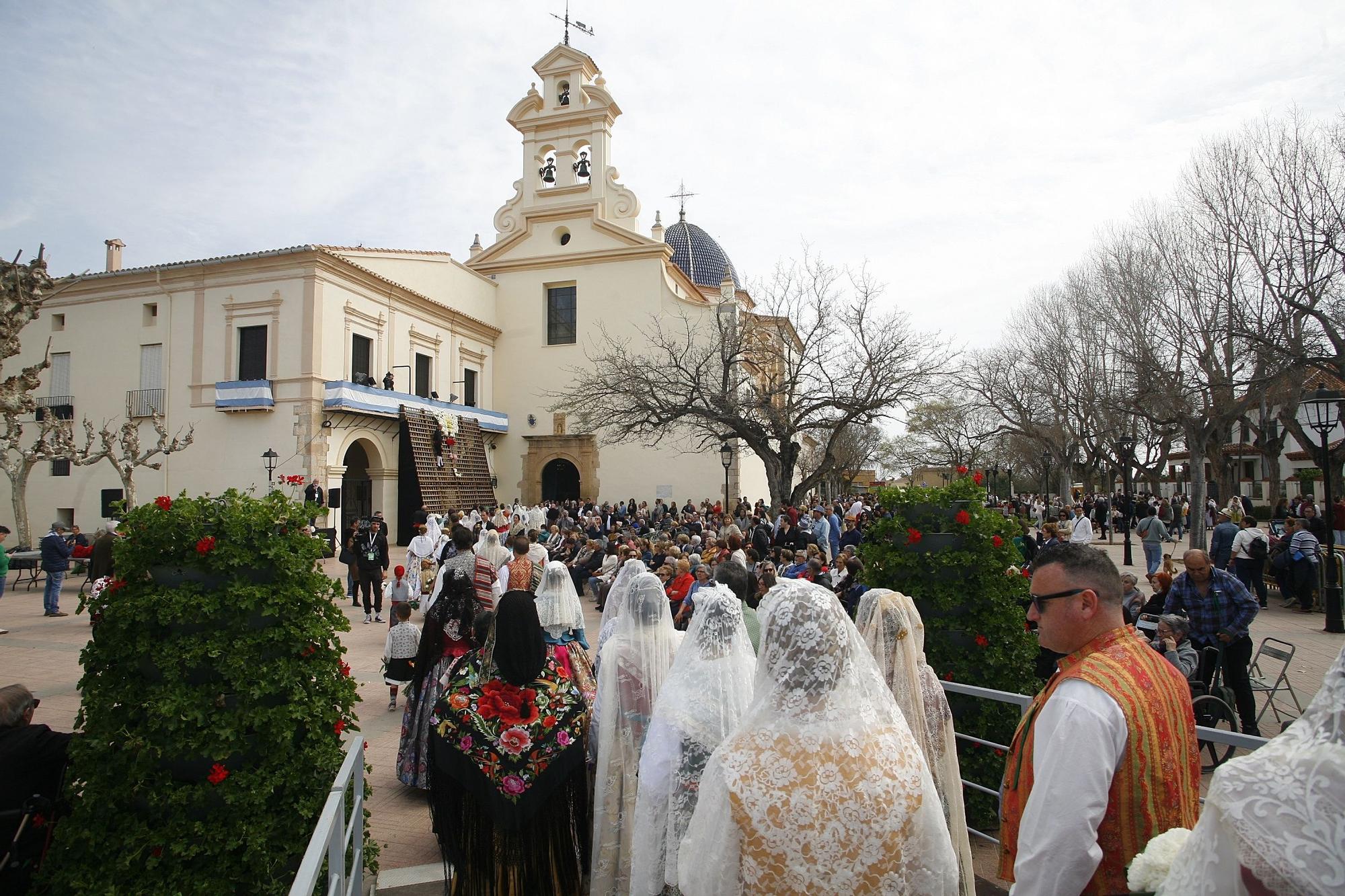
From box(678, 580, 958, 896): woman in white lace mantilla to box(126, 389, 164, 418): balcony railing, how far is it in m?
27.5

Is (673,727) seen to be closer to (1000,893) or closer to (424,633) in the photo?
(1000,893)

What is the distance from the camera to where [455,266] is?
97.9 ft

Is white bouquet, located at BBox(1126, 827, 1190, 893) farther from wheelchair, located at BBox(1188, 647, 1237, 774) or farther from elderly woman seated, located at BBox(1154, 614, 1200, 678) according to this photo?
elderly woman seated, located at BBox(1154, 614, 1200, 678)

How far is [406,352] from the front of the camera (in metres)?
26.9

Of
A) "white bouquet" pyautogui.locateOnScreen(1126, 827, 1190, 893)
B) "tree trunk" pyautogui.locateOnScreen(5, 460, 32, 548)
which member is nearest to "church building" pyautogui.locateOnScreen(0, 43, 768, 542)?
"tree trunk" pyautogui.locateOnScreen(5, 460, 32, 548)

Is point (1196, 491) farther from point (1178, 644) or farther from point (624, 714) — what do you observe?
point (624, 714)

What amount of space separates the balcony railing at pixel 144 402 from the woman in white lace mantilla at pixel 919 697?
26968mm

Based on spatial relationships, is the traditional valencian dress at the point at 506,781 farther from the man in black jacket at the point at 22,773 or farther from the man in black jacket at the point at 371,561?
the man in black jacket at the point at 371,561

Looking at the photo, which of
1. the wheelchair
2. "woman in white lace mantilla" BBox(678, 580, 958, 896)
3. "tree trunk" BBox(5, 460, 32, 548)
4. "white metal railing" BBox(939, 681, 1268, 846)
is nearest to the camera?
"woman in white lace mantilla" BBox(678, 580, 958, 896)

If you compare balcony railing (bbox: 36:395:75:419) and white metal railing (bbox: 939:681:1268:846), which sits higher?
balcony railing (bbox: 36:395:75:419)

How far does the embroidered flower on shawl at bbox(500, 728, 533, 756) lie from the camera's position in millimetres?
3424

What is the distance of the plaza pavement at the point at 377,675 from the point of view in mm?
4680

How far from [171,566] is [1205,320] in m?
21.5

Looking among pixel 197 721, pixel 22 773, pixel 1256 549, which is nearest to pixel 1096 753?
pixel 197 721
